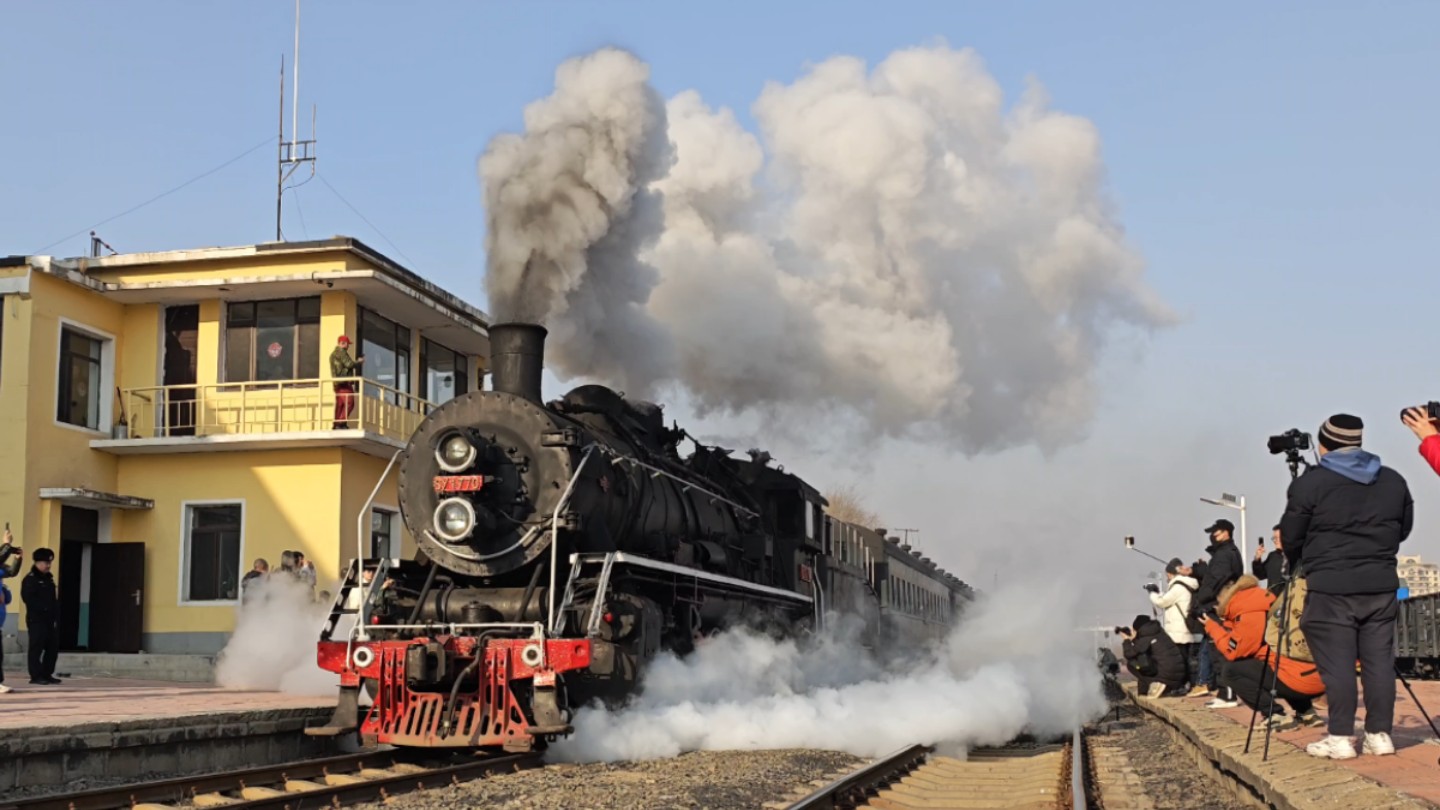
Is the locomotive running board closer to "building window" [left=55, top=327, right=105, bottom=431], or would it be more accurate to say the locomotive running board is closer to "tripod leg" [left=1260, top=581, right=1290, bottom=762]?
"tripod leg" [left=1260, top=581, right=1290, bottom=762]

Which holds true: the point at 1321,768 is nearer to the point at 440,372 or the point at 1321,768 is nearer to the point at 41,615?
the point at 41,615

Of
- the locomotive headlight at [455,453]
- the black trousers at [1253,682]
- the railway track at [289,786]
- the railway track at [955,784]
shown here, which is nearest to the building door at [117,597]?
the railway track at [289,786]

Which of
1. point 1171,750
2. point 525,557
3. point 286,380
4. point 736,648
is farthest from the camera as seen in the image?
point 286,380

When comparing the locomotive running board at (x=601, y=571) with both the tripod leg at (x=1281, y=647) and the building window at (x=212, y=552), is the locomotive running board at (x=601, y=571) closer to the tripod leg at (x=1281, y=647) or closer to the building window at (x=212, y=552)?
the tripod leg at (x=1281, y=647)

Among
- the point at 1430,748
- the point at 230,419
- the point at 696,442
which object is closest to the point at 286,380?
the point at 230,419

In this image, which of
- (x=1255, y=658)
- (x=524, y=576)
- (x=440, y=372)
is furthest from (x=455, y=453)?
(x=440, y=372)

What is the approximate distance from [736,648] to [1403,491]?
7256 millimetres

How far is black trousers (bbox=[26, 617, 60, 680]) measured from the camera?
1495cm

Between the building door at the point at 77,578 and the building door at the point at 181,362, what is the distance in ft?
6.09

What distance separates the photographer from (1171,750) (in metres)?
11.6

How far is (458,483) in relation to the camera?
10.8 meters

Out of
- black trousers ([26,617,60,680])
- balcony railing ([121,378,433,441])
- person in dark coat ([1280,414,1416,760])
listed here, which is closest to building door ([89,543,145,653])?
balcony railing ([121,378,433,441])

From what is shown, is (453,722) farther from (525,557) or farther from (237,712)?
(237,712)

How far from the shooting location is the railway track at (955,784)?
27.1ft
